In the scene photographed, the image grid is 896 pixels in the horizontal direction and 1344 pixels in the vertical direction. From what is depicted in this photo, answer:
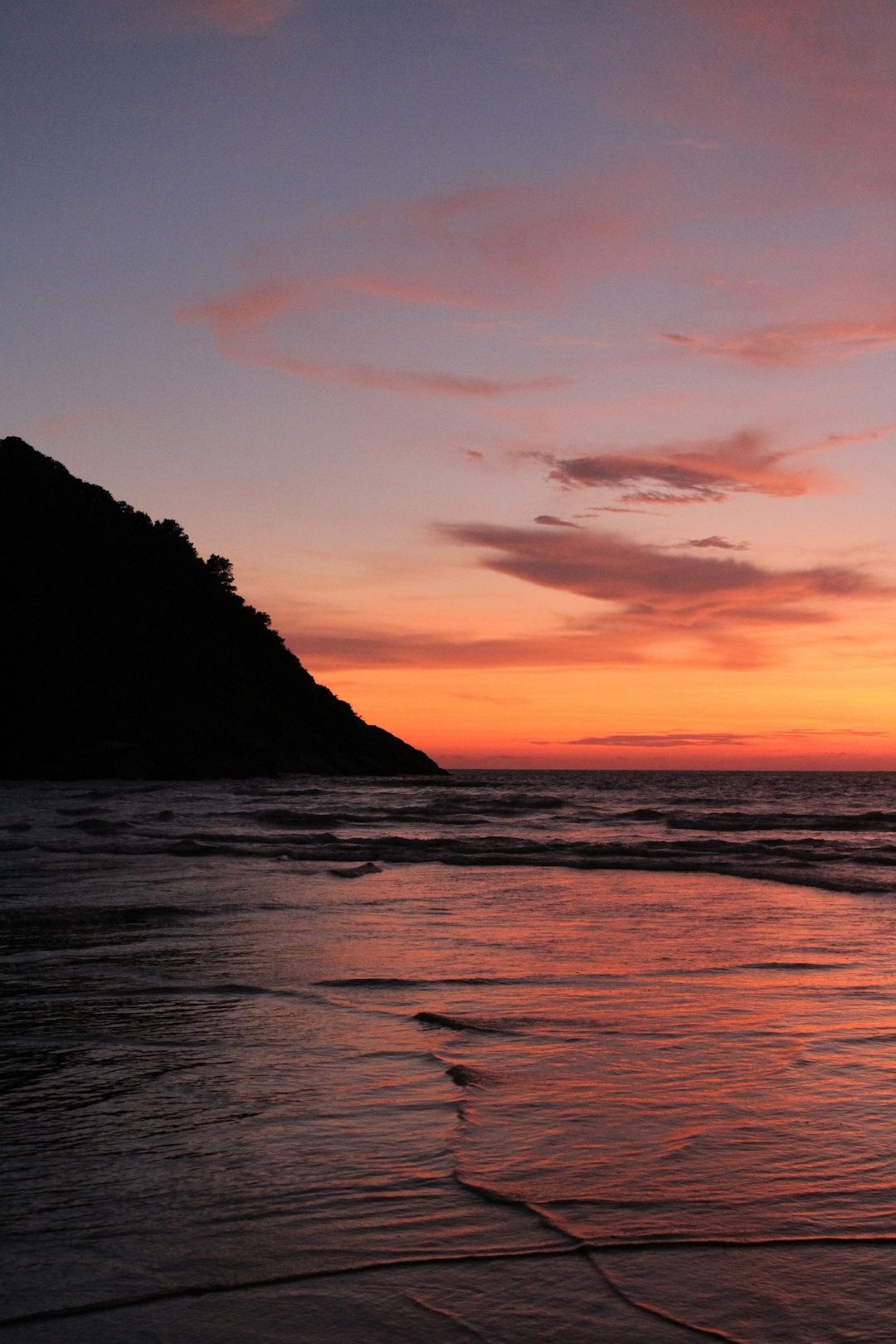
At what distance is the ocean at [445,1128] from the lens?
2.44 metres

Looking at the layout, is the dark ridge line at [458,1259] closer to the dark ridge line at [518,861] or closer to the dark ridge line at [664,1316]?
the dark ridge line at [664,1316]

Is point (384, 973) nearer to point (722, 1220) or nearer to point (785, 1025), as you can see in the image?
point (785, 1025)

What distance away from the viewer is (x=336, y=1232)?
9.23 ft

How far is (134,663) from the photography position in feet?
263

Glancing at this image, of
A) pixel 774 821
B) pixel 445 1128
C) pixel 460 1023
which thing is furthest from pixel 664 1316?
pixel 774 821

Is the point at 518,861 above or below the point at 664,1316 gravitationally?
below

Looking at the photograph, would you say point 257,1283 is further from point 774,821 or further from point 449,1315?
point 774,821

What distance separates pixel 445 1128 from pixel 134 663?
8004cm

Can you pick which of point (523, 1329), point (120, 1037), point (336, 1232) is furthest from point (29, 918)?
point (523, 1329)

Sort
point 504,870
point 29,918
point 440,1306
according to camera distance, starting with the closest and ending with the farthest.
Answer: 1. point 440,1306
2. point 29,918
3. point 504,870

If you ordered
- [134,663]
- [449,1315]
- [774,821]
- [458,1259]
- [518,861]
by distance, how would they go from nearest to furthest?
[449,1315] → [458,1259] → [518,861] → [774,821] → [134,663]

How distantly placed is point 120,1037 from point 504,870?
428 inches

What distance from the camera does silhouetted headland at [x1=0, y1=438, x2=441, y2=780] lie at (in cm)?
6981

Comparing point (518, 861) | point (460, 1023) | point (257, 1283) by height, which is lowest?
point (518, 861)
